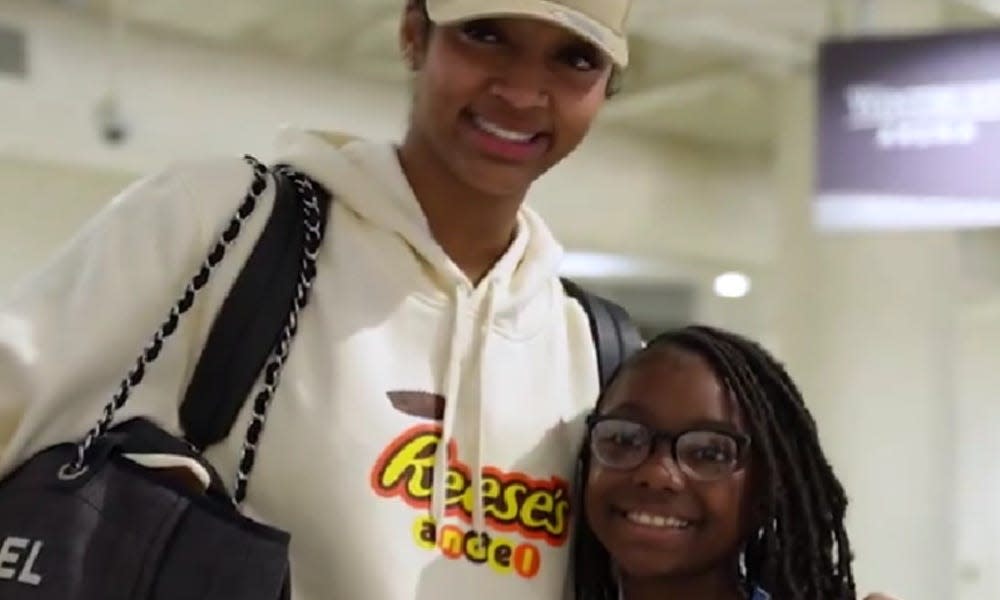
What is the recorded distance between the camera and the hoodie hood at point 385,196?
4.04ft

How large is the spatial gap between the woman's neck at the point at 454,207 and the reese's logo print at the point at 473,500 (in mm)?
179

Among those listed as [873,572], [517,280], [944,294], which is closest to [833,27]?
[944,294]

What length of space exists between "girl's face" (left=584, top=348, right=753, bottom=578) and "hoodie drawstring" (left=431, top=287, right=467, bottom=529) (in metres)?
0.14

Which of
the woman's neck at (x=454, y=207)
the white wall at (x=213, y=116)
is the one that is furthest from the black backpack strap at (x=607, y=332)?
the white wall at (x=213, y=116)

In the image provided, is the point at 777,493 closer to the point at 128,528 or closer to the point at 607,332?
the point at 607,332

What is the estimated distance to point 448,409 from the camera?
121 centimetres

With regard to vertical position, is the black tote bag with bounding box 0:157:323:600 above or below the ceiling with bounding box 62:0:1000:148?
below

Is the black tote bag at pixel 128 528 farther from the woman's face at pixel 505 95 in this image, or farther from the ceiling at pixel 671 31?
the ceiling at pixel 671 31

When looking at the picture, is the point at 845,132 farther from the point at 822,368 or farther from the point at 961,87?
the point at 822,368

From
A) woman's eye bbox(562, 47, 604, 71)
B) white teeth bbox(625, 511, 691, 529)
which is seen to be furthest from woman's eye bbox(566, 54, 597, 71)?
white teeth bbox(625, 511, 691, 529)

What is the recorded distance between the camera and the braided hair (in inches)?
50.0

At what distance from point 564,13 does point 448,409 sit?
1.12 feet

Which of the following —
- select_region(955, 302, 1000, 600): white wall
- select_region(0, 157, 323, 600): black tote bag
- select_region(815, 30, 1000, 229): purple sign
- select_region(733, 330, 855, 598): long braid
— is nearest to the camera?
select_region(0, 157, 323, 600): black tote bag

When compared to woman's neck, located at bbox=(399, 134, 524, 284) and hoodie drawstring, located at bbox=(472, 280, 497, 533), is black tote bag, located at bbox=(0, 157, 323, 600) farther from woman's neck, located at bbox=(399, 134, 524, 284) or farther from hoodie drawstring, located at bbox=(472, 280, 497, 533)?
woman's neck, located at bbox=(399, 134, 524, 284)
